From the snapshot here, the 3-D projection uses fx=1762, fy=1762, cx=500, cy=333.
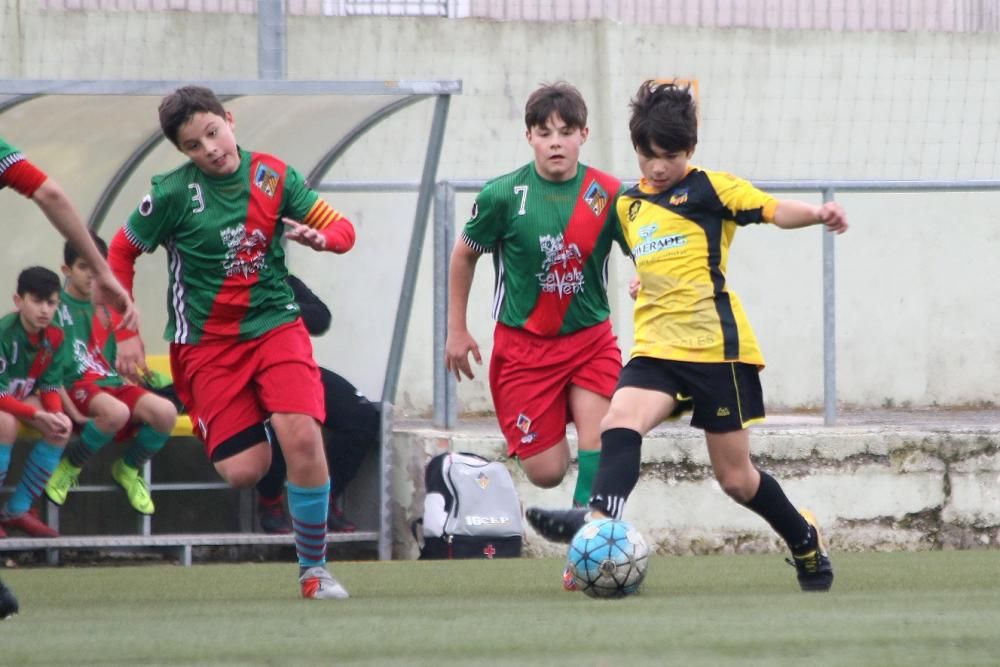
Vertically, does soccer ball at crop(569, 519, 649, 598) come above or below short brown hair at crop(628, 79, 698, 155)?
below

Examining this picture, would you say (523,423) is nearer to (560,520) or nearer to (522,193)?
(560,520)

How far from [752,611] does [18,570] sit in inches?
172

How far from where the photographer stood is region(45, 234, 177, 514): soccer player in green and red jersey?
8.72 m

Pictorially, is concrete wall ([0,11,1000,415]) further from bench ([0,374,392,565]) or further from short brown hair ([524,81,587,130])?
short brown hair ([524,81,587,130])

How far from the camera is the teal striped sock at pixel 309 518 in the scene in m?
6.02

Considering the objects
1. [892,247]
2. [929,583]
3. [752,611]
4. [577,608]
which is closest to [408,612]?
[577,608]

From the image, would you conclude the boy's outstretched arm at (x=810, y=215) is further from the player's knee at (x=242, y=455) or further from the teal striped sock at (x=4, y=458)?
the teal striped sock at (x=4, y=458)

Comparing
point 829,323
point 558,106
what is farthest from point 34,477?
point 829,323

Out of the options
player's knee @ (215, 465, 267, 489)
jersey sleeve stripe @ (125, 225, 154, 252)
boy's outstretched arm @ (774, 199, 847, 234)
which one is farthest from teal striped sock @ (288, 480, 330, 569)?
boy's outstretched arm @ (774, 199, 847, 234)

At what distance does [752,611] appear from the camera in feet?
16.3

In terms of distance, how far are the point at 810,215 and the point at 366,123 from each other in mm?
4308

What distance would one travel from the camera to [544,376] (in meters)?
6.56

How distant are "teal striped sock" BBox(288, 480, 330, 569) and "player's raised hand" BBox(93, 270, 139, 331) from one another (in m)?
0.87

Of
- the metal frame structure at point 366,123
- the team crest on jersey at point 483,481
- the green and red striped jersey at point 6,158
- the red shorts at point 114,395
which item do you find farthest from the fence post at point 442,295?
the green and red striped jersey at point 6,158
